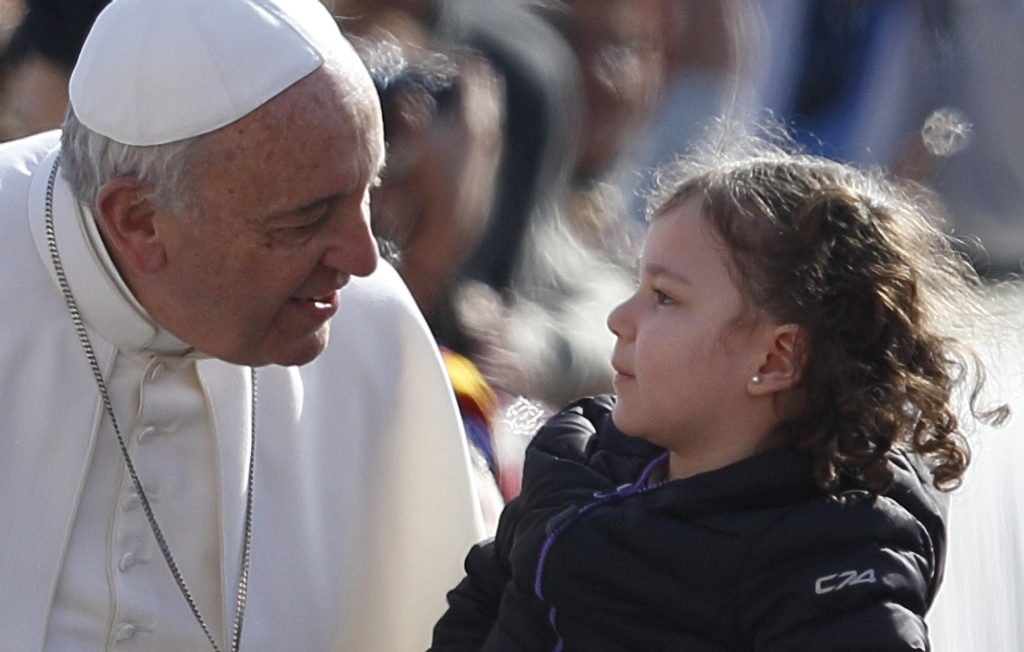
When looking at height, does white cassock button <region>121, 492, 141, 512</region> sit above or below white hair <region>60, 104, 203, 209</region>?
below

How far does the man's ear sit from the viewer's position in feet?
7.61

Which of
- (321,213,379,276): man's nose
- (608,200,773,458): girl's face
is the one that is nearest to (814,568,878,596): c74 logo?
(608,200,773,458): girl's face

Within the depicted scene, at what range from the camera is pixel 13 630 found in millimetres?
2402

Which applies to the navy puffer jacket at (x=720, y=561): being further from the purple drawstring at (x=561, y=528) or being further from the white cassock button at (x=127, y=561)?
the white cassock button at (x=127, y=561)

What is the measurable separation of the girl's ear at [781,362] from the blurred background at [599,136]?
3.47 feet

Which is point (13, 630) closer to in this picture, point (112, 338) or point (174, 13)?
point (112, 338)

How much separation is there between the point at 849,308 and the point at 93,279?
3.65ft

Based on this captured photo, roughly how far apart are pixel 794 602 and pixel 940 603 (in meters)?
1.96

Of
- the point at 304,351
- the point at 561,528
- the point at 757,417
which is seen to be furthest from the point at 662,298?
the point at 304,351

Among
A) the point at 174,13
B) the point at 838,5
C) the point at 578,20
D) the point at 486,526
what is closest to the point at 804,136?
the point at 838,5

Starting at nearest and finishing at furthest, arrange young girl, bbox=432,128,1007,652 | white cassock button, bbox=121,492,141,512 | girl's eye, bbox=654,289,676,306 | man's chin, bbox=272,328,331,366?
young girl, bbox=432,128,1007,652 < girl's eye, bbox=654,289,676,306 < man's chin, bbox=272,328,331,366 < white cassock button, bbox=121,492,141,512

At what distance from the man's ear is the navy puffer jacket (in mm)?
636

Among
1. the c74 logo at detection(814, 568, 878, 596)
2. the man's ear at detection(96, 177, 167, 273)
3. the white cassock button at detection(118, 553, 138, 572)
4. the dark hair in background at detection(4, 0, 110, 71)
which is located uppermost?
the c74 logo at detection(814, 568, 878, 596)

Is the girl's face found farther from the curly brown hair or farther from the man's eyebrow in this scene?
the man's eyebrow
